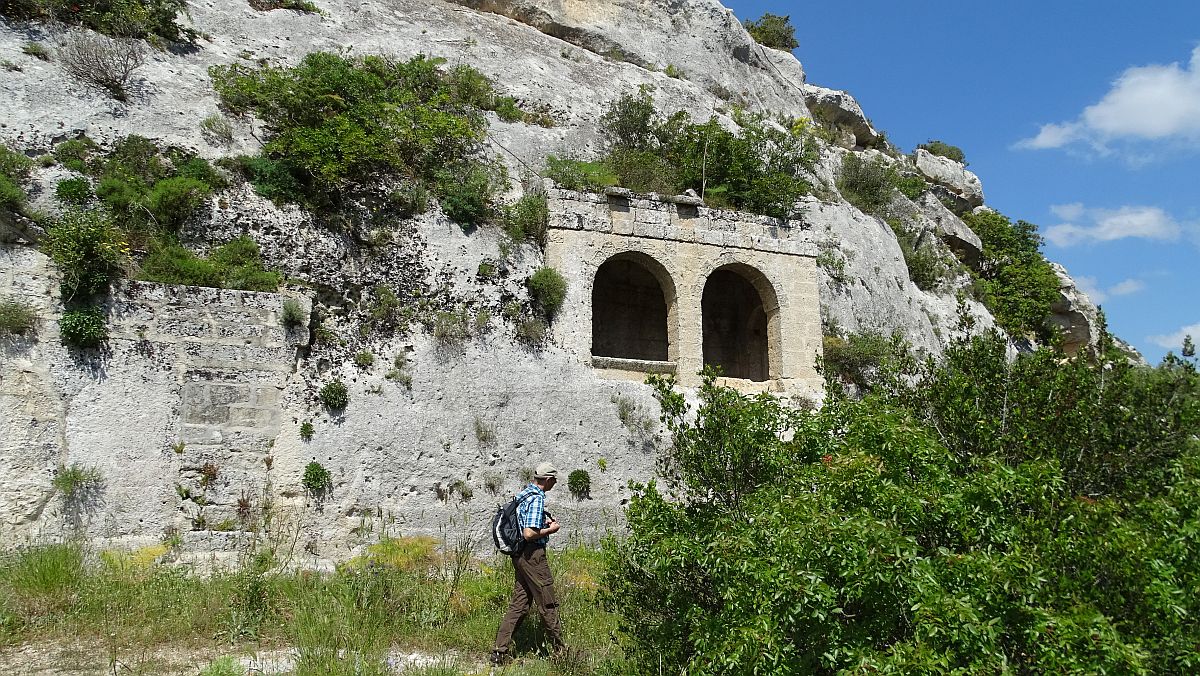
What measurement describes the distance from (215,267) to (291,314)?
1.19 metres

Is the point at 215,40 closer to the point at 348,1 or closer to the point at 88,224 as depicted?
the point at 348,1

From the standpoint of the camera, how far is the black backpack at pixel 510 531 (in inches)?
264

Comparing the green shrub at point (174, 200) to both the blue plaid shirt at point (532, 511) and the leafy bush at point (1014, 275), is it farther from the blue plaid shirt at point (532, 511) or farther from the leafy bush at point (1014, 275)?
the leafy bush at point (1014, 275)

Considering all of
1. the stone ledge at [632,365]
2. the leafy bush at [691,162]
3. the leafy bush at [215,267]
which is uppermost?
the leafy bush at [691,162]

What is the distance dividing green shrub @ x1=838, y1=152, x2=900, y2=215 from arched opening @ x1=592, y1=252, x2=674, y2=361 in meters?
6.25

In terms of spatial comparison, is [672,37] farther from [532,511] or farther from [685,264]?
[532,511]

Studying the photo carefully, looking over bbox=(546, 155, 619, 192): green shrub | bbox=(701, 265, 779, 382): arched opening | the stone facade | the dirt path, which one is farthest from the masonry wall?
bbox=(701, 265, 779, 382): arched opening

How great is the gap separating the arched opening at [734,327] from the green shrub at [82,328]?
11.6m

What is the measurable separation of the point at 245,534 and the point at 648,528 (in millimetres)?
5768

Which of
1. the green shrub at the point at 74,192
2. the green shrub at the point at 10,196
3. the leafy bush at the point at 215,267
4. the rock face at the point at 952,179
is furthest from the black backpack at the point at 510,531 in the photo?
the rock face at the point at 952,179

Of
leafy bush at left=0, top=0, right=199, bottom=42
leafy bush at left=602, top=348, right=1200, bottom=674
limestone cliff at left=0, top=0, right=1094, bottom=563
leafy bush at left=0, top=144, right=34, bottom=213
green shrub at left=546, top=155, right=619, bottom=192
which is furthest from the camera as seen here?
green shrub at left=546, top=155, right=619, bottom=192

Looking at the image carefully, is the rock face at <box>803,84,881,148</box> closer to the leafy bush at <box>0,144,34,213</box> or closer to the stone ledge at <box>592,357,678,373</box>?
the stone ledge at <box>592,357,678,373</box>

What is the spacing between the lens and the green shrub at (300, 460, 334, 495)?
31.5 feet

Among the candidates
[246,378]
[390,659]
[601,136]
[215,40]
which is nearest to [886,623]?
[390,659]
